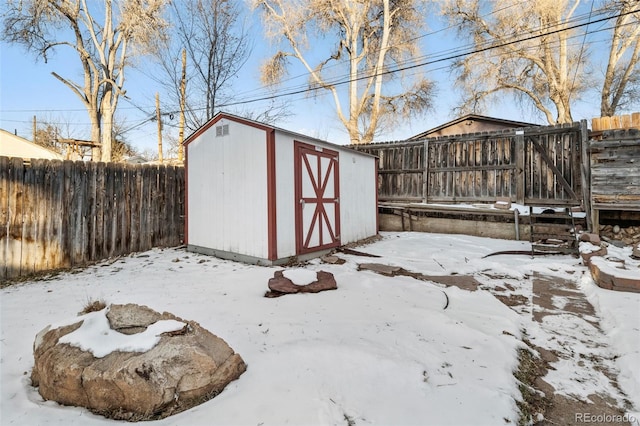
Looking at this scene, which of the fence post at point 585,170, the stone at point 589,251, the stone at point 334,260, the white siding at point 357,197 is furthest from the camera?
the white siding at point 357,197

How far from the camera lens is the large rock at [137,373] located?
1.68m

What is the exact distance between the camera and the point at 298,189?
18.9 feet

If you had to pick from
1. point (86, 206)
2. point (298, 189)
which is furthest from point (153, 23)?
point (298, 189)

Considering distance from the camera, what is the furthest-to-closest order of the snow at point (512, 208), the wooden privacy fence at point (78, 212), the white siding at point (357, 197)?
the white siding at point (357, 197) < the snow at point (512, 208) < the wooden privacy fence at point (78, 212)

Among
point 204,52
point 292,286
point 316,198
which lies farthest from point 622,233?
point 204,52

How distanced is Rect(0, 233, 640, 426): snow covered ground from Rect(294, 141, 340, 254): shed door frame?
1.21 metres

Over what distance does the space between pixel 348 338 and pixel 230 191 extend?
4147 millimetres

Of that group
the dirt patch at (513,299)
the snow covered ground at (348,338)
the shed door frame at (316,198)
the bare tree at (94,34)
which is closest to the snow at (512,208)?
the snow covered ground at (348,338)

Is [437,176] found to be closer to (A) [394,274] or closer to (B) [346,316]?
(A) [394,274]

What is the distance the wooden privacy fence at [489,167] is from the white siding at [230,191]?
519cm

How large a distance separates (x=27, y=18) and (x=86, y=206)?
1339 centimetres

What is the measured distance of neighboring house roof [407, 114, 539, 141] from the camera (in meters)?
13.4

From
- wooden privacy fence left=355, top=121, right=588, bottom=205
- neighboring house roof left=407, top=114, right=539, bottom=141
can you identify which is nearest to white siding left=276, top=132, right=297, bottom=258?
wooden privacy fence left=355, top=121, right=588, bottom=205

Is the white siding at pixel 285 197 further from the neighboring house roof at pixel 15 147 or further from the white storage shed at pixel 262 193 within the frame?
the neighboring house roof at pixel 15 147
